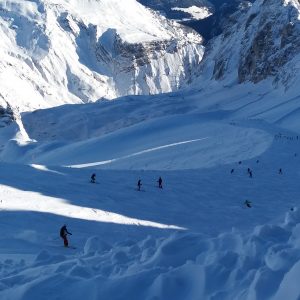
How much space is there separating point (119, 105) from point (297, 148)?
278ft

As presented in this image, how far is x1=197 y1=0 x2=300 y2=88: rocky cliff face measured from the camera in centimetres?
11056

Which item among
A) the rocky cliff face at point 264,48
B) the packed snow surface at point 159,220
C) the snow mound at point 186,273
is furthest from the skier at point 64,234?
the rocky cliff face at point 264,48

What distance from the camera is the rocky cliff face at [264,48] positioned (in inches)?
4353

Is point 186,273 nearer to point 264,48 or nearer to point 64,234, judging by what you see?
point 64,234

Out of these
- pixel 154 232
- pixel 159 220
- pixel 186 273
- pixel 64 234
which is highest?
pixel 159 220

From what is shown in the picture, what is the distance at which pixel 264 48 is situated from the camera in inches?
4737

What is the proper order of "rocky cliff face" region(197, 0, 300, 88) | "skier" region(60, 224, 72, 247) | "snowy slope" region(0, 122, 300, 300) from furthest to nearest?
"rocky cliff face" region(197, 0, 300, 88), "skier" region(60, 224, 72, 247), "snowy slope" region(0, 122, 300, 300)

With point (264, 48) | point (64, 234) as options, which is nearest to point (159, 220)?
point (64, 234)

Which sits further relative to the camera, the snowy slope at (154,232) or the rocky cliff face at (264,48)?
the rocky cliff face at (264,48)

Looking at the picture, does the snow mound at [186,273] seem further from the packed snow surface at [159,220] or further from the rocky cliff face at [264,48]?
the rocky cliff face at [264,48]

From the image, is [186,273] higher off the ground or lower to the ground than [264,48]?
lower

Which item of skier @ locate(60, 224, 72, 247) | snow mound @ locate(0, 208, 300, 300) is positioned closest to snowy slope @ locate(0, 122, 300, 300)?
snow mound @ locate(0, 208, 300, 300)

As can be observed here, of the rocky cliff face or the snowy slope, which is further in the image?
the rocky cliff face

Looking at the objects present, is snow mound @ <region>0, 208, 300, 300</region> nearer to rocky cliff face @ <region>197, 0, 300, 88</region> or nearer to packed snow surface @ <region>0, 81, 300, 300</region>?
packed snow surface @ <region>0, 81, 300, 300</region>
